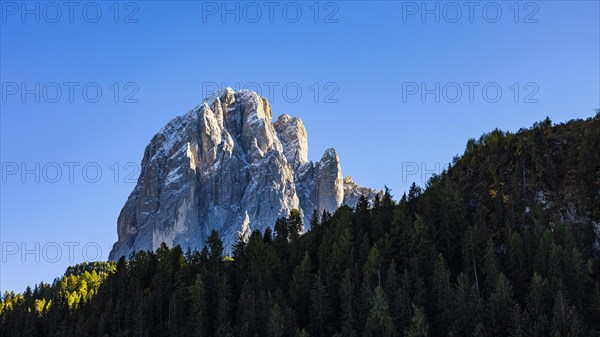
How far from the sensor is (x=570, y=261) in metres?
107

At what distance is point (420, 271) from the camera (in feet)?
398

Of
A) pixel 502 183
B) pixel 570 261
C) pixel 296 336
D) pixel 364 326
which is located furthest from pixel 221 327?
pixel 502 183

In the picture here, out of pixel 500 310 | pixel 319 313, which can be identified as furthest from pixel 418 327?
pixel 319 313

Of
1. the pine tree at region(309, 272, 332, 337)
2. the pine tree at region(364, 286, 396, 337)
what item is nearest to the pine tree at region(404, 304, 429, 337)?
the pine tree at region(364, 286, 396, 337)

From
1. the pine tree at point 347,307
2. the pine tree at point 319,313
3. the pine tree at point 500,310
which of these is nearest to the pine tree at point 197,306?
the pine tree at point 319,313

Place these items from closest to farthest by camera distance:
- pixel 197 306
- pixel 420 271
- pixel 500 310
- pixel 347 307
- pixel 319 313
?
pixel 500 310 < pixel 347 307 < pixel 319 313 < pixel 420 271 < pixel 197 306

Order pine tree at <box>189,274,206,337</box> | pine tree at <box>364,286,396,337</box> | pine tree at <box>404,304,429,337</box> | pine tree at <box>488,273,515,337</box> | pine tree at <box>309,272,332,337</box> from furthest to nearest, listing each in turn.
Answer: pine tree at <box>189,274,206,337</box>
pine tree at <box>309,272,332,337</box>
pine tree at <box>364,286,396,337</box>
pine tree at <box>404,304,429,337</box>
pine tree at <box>488,273,515,337</box>

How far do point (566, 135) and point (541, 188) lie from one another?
1773 cm

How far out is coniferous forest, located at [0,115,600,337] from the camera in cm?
10275

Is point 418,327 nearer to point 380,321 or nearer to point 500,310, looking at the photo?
point 380,321

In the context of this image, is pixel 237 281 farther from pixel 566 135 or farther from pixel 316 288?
pixel 566 135

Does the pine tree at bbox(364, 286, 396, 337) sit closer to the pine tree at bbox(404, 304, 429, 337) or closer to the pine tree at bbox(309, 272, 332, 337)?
the pine tree at bbox(404, 304, 429, 337)

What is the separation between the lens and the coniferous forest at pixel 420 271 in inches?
4045

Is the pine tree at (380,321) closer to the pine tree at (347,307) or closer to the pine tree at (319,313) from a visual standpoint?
the pine tree at (347,307)
